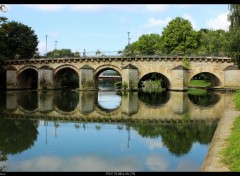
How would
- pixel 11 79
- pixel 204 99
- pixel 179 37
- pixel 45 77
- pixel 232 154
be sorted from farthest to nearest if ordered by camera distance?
pixel 179 37
pixel 11 79
pixel 45 77
pixel 204 99
pixel 232 154

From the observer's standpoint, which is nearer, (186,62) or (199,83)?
(186,62)

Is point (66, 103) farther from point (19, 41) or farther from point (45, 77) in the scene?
point (19, 41)

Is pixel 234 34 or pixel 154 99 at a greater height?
pixel 234 34

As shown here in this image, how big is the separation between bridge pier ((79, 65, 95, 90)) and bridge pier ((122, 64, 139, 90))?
455 centimetres

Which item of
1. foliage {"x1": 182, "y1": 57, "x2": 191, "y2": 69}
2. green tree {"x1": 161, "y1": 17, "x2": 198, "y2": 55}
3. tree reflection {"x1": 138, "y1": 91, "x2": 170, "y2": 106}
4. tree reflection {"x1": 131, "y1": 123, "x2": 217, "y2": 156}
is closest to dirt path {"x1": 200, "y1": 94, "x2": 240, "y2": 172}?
tree reflection {"x1": 131, "y1": 123, "x2": 217, "y2": 156}

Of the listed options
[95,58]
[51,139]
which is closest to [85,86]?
[95,58]

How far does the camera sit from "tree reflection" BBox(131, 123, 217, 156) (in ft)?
42.3

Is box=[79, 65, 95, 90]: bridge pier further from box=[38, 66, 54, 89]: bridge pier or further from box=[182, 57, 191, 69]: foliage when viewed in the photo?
box=[182, 57, 191, 69]: foliage

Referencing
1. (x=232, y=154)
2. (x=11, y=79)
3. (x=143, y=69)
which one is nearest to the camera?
(x=232, y=154)

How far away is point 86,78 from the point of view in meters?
45.0

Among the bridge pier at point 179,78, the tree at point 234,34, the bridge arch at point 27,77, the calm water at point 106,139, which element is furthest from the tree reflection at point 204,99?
the bridge arch at point 27,77

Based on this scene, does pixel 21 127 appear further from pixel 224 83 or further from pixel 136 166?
pixel 224 83

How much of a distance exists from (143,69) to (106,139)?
102 feet

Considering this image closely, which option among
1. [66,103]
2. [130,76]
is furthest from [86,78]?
[66,103]
